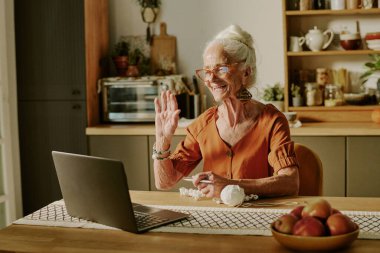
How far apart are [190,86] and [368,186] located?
4.68ft

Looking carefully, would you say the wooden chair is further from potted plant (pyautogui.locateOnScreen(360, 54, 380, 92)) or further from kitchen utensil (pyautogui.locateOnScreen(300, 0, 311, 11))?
kitchen utensil (pyautogui.locateOnScreen(300, 0, 311, 11))

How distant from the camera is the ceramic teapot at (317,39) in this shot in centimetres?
383

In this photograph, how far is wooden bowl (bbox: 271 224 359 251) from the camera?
4.46ft

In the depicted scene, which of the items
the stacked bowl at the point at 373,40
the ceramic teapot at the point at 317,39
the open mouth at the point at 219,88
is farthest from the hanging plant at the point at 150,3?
the open mouth at the point at 219,88

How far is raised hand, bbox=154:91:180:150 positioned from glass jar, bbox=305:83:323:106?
199 centimetres

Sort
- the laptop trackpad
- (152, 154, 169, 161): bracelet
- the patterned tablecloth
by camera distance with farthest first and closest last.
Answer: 1. (152, 154, 169, 161): bracelet
2. the laptop trackpad
3. the patterned tablecloth

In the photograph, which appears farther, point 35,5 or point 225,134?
point 35,5

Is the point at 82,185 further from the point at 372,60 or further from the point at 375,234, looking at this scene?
Answer: the point at 372,60

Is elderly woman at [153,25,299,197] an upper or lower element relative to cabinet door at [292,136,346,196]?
upper

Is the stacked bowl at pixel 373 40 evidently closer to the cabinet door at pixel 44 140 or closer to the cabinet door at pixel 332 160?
the cabinet door at pixel 332 160

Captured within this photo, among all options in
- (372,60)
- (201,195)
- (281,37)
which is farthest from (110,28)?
(201,195)

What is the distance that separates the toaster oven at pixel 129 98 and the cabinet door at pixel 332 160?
1069mm

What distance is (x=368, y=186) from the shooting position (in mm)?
3467

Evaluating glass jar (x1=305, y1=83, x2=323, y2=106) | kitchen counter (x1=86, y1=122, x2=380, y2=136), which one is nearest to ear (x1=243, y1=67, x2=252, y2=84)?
kitchen counter (x1=86, y1=122, x2=380, y2=136)
